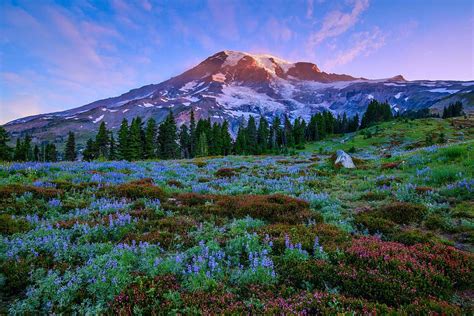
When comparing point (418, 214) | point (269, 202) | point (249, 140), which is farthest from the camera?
point (249, 140)

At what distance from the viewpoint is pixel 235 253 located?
5738mm

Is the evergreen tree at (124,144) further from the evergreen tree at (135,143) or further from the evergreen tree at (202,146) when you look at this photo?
the evergreen tree at (202,146)

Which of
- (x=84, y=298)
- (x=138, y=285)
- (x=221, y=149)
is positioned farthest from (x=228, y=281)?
(x=221, y=149)

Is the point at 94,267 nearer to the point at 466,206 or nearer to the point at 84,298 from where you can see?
the point at 84,298

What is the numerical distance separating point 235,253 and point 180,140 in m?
85.2

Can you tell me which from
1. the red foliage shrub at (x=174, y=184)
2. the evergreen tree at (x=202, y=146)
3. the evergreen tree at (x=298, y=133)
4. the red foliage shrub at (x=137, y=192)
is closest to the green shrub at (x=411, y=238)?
the red foliage shrub at (x=137, y=192)

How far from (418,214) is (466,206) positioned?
5.71ft

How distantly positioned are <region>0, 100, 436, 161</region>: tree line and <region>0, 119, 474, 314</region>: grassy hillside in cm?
4389

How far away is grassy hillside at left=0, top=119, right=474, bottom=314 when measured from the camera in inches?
164

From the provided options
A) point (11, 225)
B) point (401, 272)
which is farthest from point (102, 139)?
point (401, 272)

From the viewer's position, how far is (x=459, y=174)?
11234mm

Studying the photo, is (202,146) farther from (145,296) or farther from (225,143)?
(145,296)

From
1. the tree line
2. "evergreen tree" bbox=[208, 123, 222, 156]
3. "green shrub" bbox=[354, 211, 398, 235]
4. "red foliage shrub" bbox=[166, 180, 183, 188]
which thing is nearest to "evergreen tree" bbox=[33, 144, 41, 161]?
the tree line

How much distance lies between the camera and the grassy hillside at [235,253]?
4.16 metres
